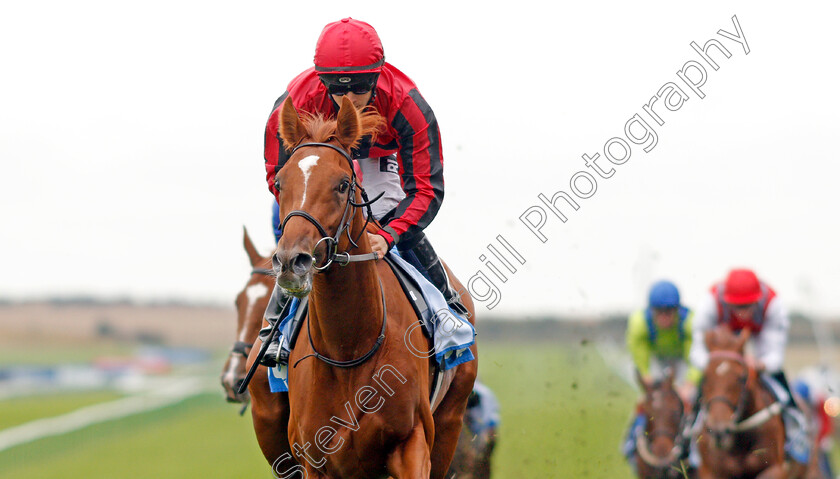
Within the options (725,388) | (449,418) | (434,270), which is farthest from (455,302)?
(725,388)

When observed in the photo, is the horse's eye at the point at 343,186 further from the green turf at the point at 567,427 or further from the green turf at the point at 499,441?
the green turf at the point at 499,441

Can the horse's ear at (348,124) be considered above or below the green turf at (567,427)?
above

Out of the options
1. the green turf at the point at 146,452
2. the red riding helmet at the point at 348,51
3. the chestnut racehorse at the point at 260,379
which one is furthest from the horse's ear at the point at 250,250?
the green turf at the point at 146,452

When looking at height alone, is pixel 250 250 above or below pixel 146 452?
above

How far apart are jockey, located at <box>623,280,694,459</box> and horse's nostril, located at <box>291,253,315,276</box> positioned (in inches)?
244

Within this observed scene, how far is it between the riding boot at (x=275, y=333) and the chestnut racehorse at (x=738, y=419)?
13.0 ft

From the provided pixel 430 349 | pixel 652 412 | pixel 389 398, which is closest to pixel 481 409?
pixel 652 412

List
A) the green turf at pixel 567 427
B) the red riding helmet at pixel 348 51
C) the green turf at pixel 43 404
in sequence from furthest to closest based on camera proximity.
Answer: the green turf at pixel 43 404
the green turf at pixel 567 427
the red riding helmet at pixel 348 51

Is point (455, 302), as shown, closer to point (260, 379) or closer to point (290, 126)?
point (260, 379)

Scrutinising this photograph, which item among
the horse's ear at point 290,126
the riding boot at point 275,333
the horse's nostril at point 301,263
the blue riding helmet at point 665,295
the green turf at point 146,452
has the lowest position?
the green turf at point 146,452

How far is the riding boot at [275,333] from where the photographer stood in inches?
195

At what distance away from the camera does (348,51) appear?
187 inches

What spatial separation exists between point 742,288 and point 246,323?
Answer: 14.2 ft

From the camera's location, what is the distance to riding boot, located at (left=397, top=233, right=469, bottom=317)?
546cm
